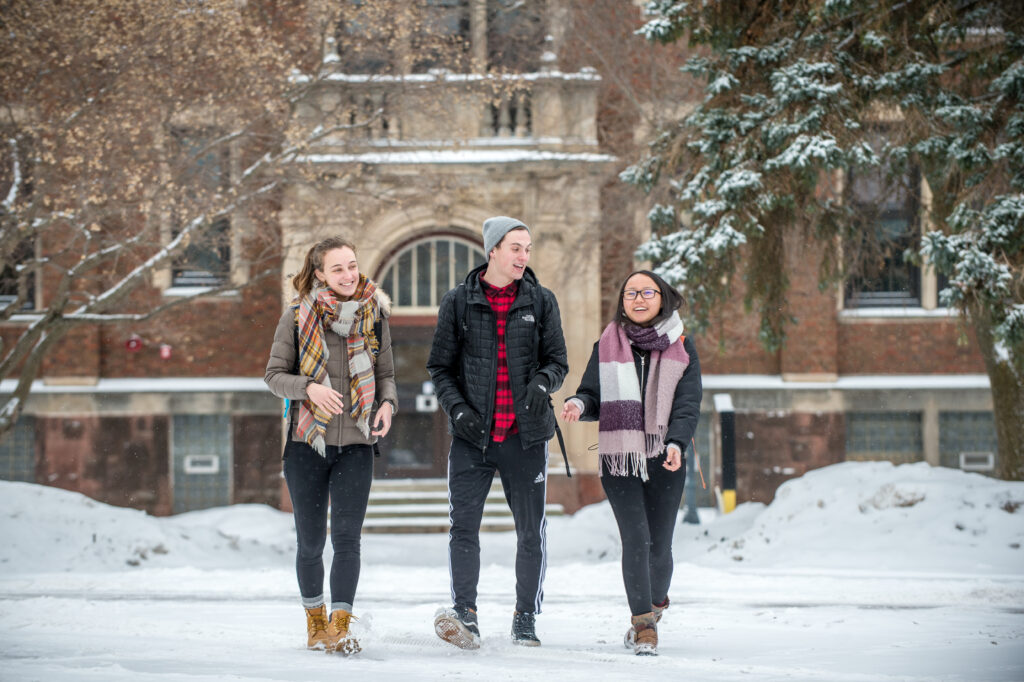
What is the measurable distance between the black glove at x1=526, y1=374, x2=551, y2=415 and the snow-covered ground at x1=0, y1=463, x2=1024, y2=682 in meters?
1.16

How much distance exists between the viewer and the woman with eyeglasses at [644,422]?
4.70 meters

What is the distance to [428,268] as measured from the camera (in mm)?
15562

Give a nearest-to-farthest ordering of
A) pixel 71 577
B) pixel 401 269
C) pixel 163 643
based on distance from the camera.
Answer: pixel 163 643 → pixel 71 577 → pixel 401 269

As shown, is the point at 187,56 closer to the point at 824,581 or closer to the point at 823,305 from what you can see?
the point at 824,581

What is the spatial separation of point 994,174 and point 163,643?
7.34 meters

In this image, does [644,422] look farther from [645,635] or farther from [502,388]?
[645,635]

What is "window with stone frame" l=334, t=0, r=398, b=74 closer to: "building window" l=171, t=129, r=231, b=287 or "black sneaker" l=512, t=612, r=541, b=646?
"building window" l=171, t=129, r=231, b=287

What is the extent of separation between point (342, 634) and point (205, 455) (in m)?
12.3

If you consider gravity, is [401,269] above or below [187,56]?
below

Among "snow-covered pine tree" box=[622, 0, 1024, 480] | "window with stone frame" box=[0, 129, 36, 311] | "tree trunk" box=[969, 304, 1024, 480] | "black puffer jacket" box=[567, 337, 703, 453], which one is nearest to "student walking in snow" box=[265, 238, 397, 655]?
"black puffer jacket" box=[567, 337, 703, 453]

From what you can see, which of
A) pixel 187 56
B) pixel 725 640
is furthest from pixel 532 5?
pixel 725 640

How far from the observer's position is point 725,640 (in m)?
5.26

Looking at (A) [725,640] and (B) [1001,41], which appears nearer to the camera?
(A) [725,640]

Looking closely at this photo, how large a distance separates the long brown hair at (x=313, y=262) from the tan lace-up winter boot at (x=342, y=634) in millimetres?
1556
